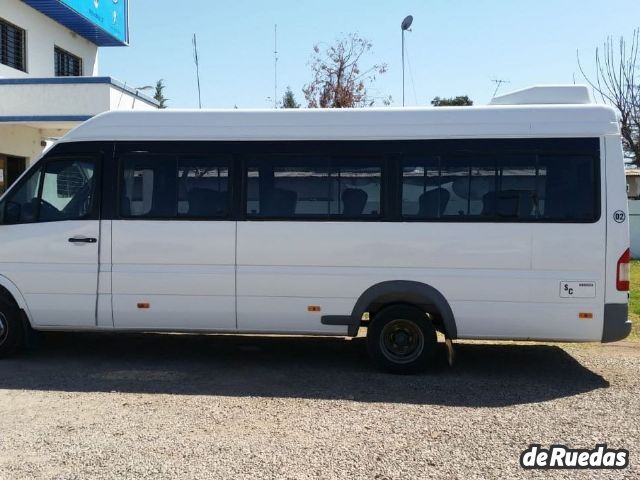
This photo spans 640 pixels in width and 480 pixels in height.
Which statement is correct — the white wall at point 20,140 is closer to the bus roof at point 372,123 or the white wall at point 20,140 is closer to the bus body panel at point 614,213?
the bus roof at point 372,123

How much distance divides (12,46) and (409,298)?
12.9m

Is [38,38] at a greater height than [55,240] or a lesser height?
greater

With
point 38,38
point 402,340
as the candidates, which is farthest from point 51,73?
point 402,340

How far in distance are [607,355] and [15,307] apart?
7.03m

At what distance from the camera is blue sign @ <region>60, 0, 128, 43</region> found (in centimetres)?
1620

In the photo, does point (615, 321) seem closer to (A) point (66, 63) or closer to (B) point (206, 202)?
(B) point (206, 202)

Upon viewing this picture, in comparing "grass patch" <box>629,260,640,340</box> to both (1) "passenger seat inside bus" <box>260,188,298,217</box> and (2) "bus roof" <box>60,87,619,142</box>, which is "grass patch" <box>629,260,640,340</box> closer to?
(2) "bus roof" <box>60,87,619,142</box>

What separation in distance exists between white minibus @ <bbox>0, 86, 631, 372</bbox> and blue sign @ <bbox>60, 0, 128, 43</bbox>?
1056 centimetres

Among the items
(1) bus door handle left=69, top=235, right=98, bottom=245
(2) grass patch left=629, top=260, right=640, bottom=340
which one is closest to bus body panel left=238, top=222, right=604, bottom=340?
(1) bus door handle left=69, top=235, right=98, bottom=245

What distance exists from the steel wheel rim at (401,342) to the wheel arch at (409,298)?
0.29 meters

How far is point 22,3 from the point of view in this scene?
49.3 feet

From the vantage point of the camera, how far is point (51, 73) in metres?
16.5

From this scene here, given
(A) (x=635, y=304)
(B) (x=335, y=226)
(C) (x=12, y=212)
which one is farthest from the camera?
(A) (x=635, y=304)

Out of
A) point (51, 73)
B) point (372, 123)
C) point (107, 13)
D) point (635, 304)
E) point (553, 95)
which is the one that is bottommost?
point (635, 304)
